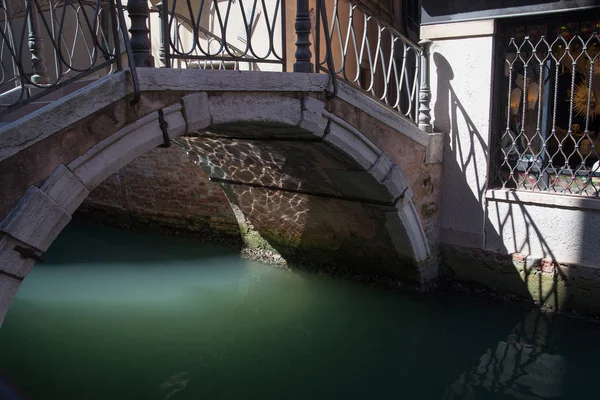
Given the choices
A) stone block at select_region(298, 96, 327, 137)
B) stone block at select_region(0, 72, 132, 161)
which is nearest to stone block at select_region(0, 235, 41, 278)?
stone block at select_region(0, 72, 132, 161)

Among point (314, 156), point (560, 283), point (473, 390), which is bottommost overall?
point (473, 390)

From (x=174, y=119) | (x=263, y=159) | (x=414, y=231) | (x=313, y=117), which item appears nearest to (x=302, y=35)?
(x=313, y=117)

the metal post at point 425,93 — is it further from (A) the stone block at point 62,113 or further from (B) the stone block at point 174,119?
(A) the stone block at point 62,113

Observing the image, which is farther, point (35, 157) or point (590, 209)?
point (590, 209)

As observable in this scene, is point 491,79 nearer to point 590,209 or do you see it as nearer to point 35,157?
point 590,209

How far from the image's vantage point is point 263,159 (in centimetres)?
436

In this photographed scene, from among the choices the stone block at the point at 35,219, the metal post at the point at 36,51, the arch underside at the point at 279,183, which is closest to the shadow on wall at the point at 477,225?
the arch underside at the point at 279,183

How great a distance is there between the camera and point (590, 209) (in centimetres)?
383

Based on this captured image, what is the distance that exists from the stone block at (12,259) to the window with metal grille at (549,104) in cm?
332

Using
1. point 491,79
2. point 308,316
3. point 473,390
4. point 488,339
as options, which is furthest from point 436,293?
point 491,79

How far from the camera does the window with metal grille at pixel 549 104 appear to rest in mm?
3920

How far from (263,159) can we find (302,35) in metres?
1.38

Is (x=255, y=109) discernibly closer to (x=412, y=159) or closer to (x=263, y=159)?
(x=263, y=159)

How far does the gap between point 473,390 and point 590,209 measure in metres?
1.55
